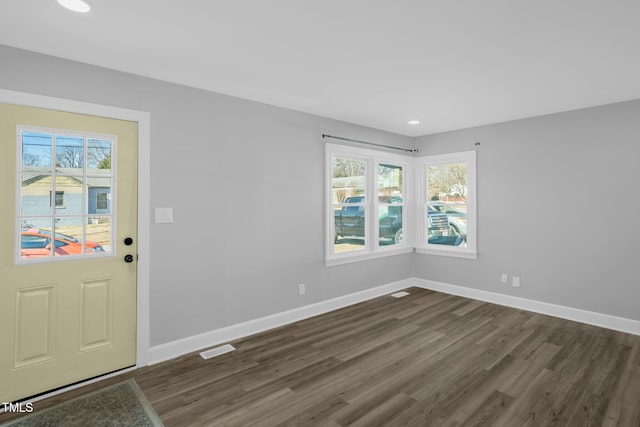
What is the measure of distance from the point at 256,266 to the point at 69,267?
5.41 ft

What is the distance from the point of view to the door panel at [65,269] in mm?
2377

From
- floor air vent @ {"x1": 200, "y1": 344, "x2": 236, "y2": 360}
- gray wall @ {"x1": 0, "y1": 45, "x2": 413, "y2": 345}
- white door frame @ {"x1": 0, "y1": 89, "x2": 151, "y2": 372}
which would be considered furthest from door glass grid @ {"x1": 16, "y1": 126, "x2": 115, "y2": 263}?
floor air vent @ {"x1": 200, "y1": 344, "x2": 236, "y2": 360}

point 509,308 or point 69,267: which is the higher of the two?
point 69,267

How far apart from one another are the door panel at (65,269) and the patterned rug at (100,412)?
0.29 meters

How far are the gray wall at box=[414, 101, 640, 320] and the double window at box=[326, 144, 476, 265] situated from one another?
0.85 feet

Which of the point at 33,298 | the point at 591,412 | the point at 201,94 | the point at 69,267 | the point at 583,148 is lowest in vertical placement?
the point at 591,412

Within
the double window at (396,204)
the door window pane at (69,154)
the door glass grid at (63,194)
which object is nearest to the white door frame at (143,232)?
the door glass grid at (63,194)

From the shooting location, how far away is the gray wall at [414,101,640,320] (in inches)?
146

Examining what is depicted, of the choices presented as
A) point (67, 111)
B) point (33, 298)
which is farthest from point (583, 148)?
point (33, 298)

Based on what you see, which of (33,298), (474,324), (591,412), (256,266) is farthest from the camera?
(474,324)

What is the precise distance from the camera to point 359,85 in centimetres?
322

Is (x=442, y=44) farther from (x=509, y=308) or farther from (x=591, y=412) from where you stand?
(x=509, y=308)

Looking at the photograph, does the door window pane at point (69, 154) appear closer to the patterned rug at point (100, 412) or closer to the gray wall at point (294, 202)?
the gray wall at point (294, 202)

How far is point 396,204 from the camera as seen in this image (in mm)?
5438
